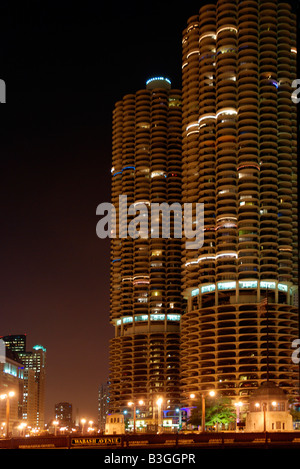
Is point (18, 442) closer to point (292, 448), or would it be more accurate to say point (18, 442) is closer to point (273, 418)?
point (292, 448)

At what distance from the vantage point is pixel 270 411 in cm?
13900

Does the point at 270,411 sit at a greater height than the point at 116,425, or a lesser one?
greater

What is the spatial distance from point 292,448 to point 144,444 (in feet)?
55.2

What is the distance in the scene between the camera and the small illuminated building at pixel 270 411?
5389 inches

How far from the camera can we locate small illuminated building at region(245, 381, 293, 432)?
449 feet

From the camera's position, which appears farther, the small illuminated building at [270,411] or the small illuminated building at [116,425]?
the small illuminated building at [116,425]

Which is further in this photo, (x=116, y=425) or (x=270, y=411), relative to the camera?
(x=116, y=425)

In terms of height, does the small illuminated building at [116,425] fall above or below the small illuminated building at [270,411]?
below

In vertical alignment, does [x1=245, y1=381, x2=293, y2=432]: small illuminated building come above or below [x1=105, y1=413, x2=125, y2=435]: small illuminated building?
above

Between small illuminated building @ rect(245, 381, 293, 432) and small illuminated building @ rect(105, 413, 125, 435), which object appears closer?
small illuminated building @ rect(245, 381, 293, 432)
